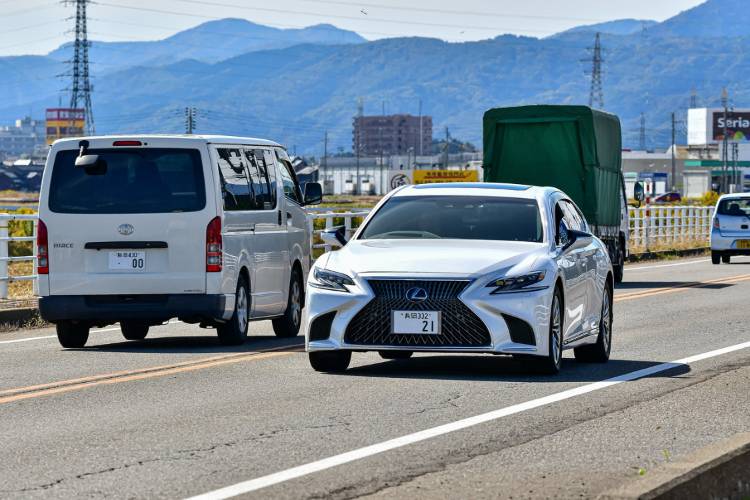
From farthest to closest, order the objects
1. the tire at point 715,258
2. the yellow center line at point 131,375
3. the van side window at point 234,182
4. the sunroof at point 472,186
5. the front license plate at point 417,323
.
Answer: the tire at point 715,258, the van side window at point 234,182, the sunroof at point 472,186, the front license plate at point 417,323, the yellow center line at point 131,375

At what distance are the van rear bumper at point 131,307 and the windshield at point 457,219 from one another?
2327 millimetres

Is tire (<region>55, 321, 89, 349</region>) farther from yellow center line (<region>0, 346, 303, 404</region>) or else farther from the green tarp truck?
the green tarp truck

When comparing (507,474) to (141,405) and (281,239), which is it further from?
(281,239)

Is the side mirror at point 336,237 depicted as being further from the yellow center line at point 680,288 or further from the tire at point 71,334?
the yellow center line at point 680,288

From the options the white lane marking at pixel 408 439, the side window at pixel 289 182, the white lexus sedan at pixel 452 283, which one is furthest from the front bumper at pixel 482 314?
the side window at pixel 289 182

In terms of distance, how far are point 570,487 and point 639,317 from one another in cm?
1270

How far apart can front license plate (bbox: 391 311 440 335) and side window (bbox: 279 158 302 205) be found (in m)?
5.29

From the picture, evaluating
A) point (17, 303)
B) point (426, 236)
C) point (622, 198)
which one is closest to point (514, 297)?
point (426, 236)

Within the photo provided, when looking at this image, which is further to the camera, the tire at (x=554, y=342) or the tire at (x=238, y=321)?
the tire at (x=238, y=321)

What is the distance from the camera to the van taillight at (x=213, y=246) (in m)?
14.6

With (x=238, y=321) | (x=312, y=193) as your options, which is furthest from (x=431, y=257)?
(x=312, y=193)

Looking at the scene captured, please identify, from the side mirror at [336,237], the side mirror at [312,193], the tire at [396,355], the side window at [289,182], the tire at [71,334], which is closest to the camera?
the tire at [396,355]

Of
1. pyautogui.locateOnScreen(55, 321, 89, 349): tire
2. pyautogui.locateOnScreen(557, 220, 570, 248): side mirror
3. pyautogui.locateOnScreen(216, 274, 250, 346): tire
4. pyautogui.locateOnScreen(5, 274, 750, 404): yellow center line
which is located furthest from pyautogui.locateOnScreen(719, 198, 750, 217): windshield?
pyautogui.locateOnScreen(557, 220, 570, 248): side mirror

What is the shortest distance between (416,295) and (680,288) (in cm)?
1544
